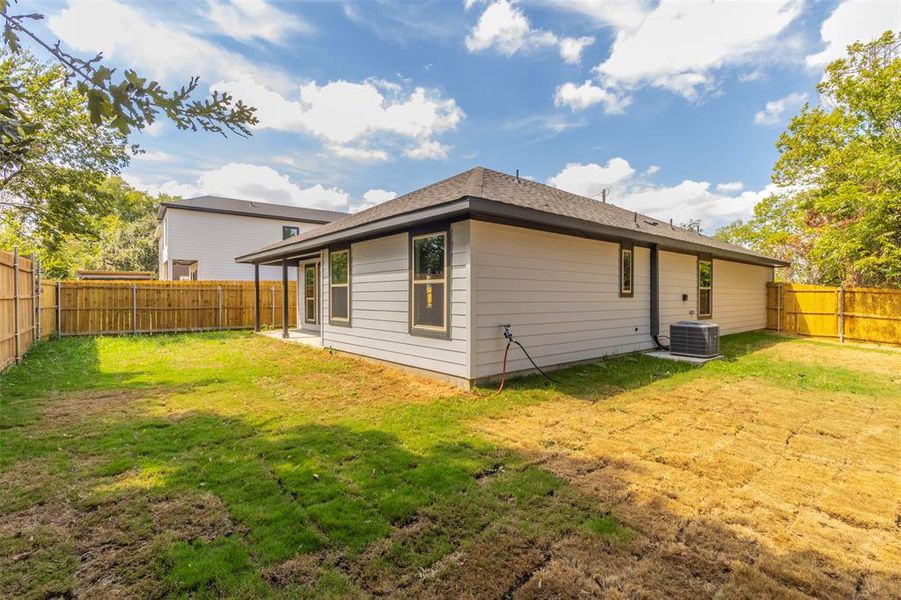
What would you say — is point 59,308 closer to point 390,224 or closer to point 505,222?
point 390,224

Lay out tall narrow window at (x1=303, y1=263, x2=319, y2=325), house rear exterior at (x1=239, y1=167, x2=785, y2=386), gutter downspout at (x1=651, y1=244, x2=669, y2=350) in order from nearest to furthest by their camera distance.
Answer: house rear exterior at (x1=239, y1=167, x2=785, y2=386)
gutter downspout at (x1=651, y1=244, x2=669, y2=350)
tall narrow window at (x1=303, y1=263, x2=319, y2=325)

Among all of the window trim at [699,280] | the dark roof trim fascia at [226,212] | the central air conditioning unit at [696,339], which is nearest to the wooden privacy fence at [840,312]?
the window trim at [699,280]

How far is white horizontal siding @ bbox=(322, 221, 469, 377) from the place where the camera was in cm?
582

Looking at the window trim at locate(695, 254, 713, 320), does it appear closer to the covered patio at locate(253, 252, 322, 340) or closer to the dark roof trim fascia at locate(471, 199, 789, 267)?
the dark roof trim fascia at locate(471, 199, 789, 267)

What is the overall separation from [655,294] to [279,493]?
28.0 feet

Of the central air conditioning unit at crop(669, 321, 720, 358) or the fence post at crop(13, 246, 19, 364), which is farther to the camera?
the central air conditioning unit at crop(669, 321, 720, 358)

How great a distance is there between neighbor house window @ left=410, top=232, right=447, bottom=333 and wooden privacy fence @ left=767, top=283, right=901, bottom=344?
40.6 ft

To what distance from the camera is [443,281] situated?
240 inches

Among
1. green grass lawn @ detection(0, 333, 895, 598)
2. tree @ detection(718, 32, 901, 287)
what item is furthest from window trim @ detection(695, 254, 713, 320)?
green grass lawn @ detection(0, 333, 895, 598)

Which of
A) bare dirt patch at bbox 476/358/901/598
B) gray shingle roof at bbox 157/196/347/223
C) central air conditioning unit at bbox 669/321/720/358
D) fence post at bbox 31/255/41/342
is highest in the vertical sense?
gray shingle roof at bbox 157/196/347/223

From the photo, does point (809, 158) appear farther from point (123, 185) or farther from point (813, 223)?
point (123, 185)

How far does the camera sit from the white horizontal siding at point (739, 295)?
11547mm

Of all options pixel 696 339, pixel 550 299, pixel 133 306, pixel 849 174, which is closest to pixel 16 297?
pixel 133 306

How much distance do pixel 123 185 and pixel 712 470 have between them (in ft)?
127
